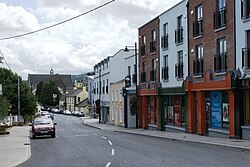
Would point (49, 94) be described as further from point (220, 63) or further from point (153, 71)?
point (220, 63)

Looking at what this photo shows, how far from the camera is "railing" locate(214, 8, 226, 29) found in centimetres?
2806

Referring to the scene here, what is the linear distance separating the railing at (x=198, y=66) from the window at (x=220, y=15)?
3.62 metres

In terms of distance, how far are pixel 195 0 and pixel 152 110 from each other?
15.1m

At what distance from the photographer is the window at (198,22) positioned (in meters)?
31.9

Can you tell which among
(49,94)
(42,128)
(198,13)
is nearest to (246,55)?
(198,13)

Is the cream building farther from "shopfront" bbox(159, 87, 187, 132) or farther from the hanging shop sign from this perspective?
the hanging shop sign

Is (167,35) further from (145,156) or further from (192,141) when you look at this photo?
(145,156)

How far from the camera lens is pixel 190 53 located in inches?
1339

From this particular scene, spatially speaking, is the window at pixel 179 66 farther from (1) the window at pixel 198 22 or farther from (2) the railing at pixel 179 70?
(1) the window at pixel 198 22

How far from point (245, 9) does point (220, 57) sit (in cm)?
391

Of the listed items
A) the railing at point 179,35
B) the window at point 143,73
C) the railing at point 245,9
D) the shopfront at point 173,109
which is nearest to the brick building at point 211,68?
A: the railing at point 245,9

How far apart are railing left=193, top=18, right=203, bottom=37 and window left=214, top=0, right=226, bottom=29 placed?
8.43ft

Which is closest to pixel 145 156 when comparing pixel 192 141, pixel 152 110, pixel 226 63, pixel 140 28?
pixel 192 141

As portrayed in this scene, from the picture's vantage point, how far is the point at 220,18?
28.6m
